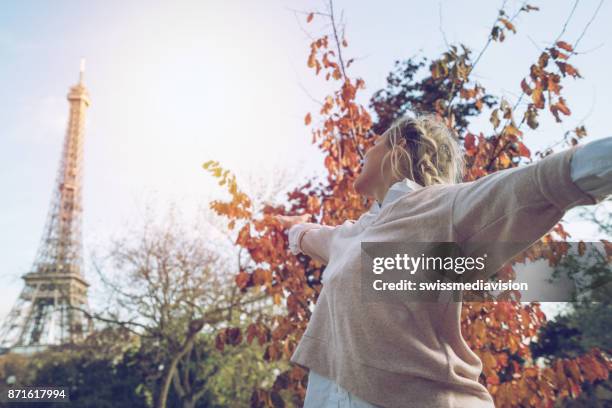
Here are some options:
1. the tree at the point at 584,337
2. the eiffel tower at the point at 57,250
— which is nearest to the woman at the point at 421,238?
the tree at the point at 584,337

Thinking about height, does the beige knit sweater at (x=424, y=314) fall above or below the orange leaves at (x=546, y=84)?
below

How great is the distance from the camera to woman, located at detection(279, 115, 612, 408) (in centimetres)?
87

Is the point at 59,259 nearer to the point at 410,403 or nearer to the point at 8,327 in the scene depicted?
the point at 8,327

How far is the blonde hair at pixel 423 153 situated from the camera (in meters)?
1.37

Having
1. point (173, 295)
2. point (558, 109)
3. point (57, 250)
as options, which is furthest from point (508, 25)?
point (57, 250)

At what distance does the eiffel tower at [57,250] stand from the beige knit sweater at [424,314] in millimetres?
22374

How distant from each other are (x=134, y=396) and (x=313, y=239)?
1236 cm

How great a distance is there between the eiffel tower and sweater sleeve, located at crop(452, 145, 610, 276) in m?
22.7

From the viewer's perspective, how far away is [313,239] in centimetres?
162

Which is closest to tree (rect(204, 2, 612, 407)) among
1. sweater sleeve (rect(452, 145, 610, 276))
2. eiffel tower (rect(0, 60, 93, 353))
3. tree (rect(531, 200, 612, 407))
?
sweater sleeve (rect(452, 145, 610, 276))

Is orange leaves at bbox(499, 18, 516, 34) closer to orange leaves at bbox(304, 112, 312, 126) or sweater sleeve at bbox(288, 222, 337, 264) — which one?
orange leaves at bbox(304, 112, 312, 126)

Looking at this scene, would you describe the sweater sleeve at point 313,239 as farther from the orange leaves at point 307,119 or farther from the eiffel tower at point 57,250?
the eiffel tower at point 57,250

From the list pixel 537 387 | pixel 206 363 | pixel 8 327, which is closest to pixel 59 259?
pixel 8 327

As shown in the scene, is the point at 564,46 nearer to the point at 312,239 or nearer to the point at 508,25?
the point at 508,25
